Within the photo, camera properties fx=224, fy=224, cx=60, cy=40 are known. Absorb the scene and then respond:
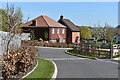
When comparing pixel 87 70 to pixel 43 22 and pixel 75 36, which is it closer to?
pixel 43 22

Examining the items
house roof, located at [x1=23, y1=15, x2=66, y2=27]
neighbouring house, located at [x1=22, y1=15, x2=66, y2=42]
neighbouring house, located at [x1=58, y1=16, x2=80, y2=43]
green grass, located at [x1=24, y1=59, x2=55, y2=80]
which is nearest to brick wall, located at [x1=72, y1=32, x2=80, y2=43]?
neighbouring house, located at [x1=58, y1=16, x2=80, y2=43]

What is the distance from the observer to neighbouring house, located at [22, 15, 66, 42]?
52531mm

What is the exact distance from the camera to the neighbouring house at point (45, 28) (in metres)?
52.5

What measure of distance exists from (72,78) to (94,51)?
14661 millimetres

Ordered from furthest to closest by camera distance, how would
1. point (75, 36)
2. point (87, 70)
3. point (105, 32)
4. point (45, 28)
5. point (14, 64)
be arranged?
1. point (105, 32)
2. point (75, 36)
3. point (45, 28)
4. point (87, 70)
5. point (14, 64)

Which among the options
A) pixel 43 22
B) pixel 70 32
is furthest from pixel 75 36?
pixel 43 22

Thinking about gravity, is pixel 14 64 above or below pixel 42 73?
above

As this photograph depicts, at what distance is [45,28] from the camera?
174 feet

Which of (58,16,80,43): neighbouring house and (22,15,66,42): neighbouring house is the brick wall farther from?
(22,15,66,42): neighbouring house

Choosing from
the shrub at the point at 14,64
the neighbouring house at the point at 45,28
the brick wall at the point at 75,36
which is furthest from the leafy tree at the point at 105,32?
the shrub at the point at 14,64

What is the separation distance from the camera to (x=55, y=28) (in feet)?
178

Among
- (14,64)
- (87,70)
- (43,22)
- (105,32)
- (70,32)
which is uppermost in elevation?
(43,22)

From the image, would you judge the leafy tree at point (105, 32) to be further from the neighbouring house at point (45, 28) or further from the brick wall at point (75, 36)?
the neighbouring house at point (45, 28)

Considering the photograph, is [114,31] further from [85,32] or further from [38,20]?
[38,20]
